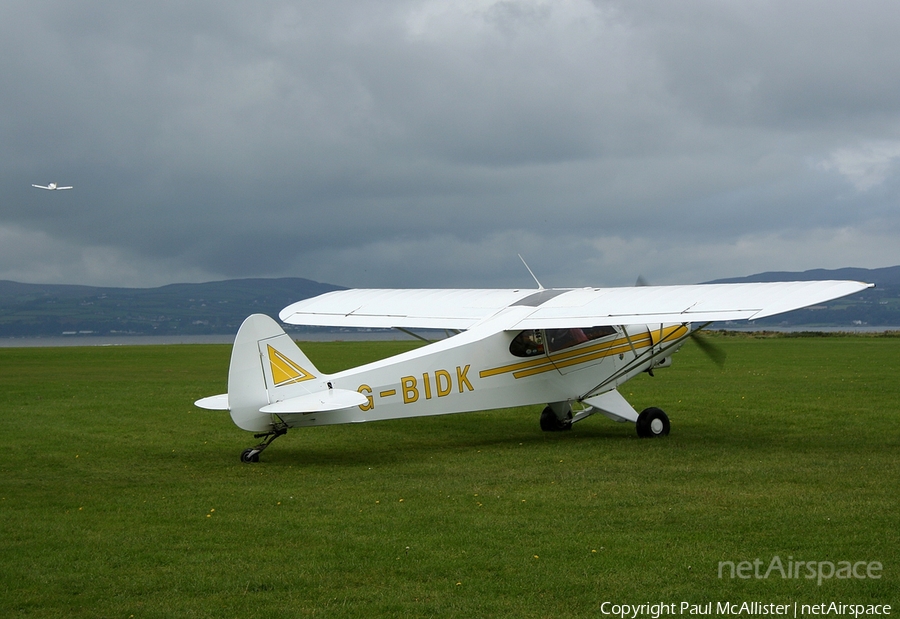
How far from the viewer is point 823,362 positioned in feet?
88.4

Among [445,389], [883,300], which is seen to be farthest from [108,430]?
[883,300]

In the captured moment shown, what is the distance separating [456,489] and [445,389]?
8.63 ft

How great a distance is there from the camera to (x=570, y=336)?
43.0 ft

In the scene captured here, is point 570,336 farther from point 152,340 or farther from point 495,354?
point 152,340

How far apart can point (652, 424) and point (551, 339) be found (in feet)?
5.99

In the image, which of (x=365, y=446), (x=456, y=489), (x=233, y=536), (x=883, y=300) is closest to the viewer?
(x=233, y=536)

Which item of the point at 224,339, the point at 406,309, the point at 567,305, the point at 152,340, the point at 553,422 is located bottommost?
the point at 553,422

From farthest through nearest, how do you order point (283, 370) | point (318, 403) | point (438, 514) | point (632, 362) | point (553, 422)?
1. point (553, 422)
2. point (632, 362)
3. point (283, 370)
4. point (318, 403)
5. point (438, 514)

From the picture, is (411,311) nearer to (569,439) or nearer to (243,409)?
(569,439)

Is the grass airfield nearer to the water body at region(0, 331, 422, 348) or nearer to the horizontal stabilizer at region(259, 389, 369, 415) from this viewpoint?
the horizontal stabilizer at region(259, 389, 369, 415)

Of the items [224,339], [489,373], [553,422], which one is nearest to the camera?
[489,373]

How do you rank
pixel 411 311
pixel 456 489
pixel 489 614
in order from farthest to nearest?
pixel 411 311 → pixel 456 489 → pixel 489 614

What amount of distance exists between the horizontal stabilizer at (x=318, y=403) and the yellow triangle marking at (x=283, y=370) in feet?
0.72

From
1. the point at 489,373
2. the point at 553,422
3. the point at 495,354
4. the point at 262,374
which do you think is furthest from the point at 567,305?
the point at 262,374
